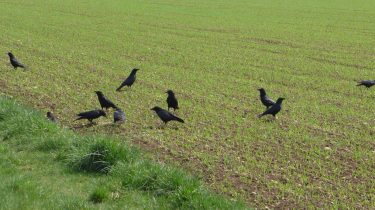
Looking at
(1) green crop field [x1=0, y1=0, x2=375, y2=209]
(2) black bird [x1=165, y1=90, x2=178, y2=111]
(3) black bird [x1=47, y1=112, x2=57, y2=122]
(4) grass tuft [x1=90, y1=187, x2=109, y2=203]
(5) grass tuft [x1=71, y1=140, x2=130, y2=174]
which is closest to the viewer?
(4) grass tuft [x1=90, y1=187, x2=109, y2=203]

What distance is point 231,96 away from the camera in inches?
669

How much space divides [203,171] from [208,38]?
82.2ft

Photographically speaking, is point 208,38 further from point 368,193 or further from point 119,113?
point 368,193

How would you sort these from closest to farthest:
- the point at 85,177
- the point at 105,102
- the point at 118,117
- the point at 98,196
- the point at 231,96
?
1. the point at 98,196
2. the point at 85,177
3. the point at 118,117
4. the point at 105,102
5. the point at 231,96

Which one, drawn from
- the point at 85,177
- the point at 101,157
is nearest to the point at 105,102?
the point at 101,157

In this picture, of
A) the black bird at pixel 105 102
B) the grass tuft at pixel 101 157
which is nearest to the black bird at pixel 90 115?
the black bird at pixel 105 102

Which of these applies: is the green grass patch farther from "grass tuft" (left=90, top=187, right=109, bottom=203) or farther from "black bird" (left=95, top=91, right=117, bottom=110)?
"black bird" (left=95, top=91, right=117, bottom=110)

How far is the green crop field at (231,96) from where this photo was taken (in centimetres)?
984

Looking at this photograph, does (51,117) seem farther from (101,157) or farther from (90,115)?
(101,157)

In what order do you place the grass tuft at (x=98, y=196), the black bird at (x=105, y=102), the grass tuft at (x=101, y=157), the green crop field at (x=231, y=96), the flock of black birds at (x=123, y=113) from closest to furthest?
the grass tuft at (x=98, y=196) < the grass tuft at (x=101, y=157) < the green crop field at (x=231, y=96) < the flock of black birds at (x=123, y=113) < the black bird at (x=105, y=102)

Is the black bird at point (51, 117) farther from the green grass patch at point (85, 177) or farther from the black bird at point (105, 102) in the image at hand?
the black bird at point (105, 102)

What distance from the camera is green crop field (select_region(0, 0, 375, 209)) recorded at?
984cm

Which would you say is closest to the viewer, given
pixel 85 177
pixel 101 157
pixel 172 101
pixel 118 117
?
pixel 85 177

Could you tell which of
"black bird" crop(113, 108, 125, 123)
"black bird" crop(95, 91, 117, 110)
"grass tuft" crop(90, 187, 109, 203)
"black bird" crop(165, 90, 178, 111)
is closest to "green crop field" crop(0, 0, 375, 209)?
"black bird" crop(113, 108, 125, 123)
